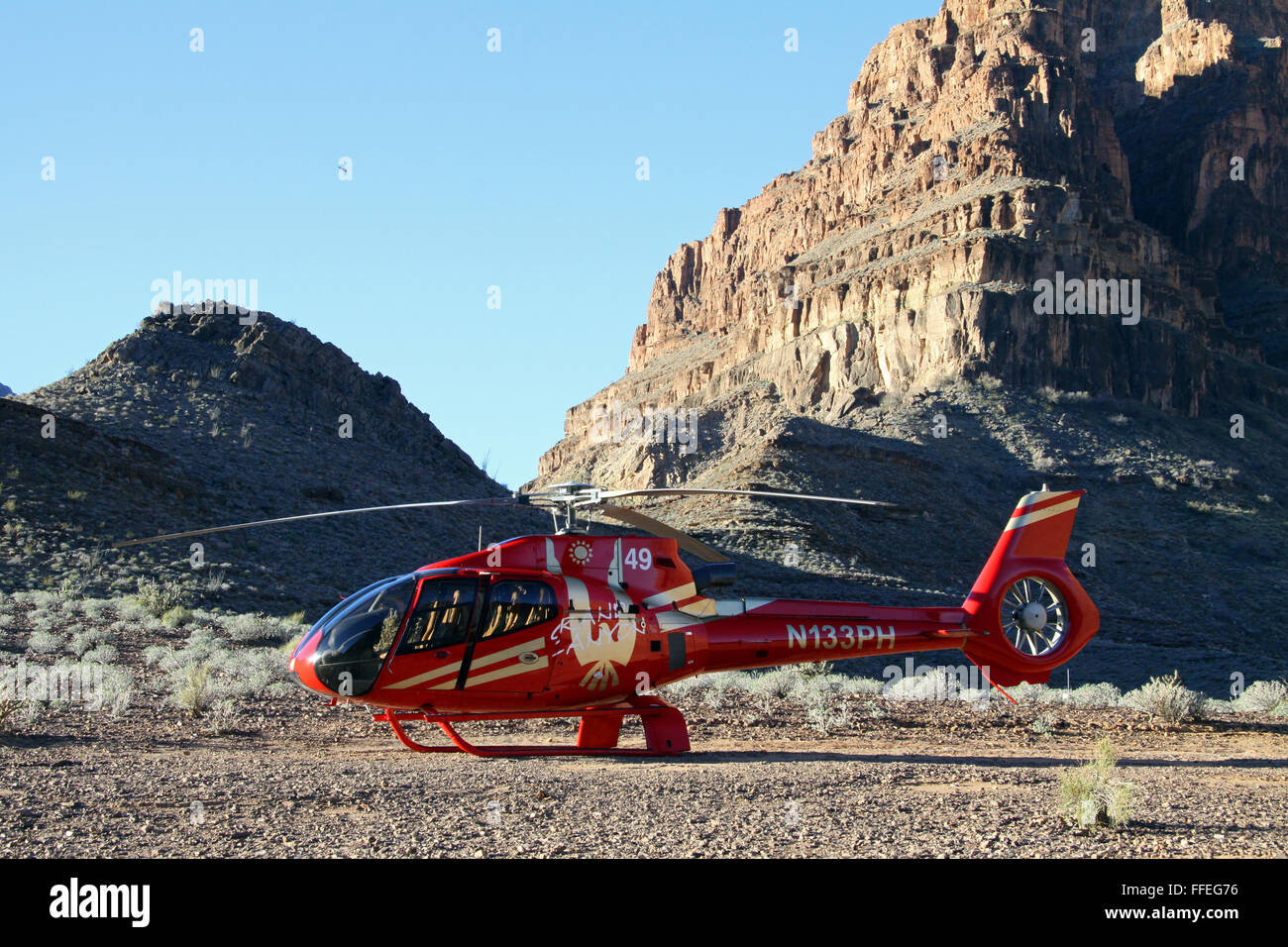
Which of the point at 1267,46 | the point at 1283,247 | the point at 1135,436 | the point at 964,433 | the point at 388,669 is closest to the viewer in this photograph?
the point at 388,669

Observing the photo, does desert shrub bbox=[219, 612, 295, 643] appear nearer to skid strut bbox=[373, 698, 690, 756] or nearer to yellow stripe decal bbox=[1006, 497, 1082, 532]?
skid strut bbox=[373, 698, 690, 756]

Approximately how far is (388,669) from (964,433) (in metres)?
68.8

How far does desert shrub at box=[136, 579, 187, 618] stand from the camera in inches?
983

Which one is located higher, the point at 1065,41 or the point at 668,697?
the point at 1065,41

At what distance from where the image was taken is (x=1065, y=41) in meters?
124

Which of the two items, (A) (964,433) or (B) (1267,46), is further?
(B) (1267,46)

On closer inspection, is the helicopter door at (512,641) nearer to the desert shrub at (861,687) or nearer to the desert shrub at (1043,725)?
the desert shrub at (1043,725)

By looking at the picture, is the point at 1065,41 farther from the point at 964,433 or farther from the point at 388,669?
the point at 388,669

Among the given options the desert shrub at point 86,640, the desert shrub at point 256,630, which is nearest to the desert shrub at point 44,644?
the desert shrub at point 86,640

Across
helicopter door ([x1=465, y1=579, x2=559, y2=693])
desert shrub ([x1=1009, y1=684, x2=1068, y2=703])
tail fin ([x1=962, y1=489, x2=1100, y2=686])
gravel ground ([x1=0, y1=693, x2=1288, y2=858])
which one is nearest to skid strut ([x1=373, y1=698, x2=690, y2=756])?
gravel ground ([x1=0, y1=693, x2=1288, y2=858])

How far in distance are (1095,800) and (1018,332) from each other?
270 ft

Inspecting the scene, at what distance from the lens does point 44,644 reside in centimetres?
1917

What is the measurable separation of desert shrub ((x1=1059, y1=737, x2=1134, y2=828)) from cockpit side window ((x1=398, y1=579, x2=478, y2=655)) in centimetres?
566

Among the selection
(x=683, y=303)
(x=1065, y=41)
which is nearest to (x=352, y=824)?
(x=1065, y=41)
